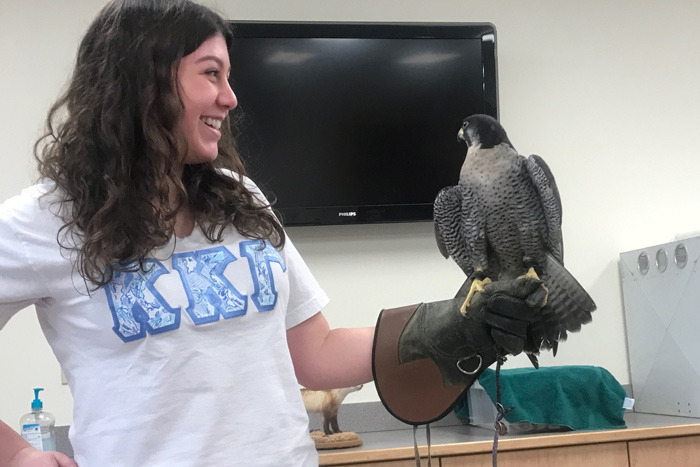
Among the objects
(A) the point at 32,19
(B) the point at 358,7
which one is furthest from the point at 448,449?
(A) the point at 32,19

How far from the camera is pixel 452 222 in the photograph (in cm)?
134

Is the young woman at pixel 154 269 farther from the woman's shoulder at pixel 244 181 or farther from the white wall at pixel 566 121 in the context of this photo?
the white wall at pixel 566 121

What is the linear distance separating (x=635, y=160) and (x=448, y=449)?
128 cm

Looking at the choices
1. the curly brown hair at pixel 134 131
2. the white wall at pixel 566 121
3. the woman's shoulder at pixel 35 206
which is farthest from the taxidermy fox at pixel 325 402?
the woman's shoulder at pixel 35 206

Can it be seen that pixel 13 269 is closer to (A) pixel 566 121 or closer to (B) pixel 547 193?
(B) pixel 547 193

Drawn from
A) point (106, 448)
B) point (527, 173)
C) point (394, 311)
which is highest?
point (527, 173)

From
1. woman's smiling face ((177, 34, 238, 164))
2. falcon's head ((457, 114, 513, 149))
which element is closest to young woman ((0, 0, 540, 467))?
woman's smiling face ((177, 34, 238, 164))

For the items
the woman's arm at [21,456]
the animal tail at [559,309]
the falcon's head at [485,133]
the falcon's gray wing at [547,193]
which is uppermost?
the falcon's head at [485,133]

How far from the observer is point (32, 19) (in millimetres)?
2264

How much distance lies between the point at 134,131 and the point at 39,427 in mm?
1291

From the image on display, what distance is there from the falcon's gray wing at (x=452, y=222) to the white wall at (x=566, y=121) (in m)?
1.03

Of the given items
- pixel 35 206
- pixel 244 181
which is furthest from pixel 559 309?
pixel 35 206

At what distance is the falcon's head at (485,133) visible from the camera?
129 cm

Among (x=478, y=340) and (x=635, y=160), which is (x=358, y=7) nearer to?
(x=635, y=160)
